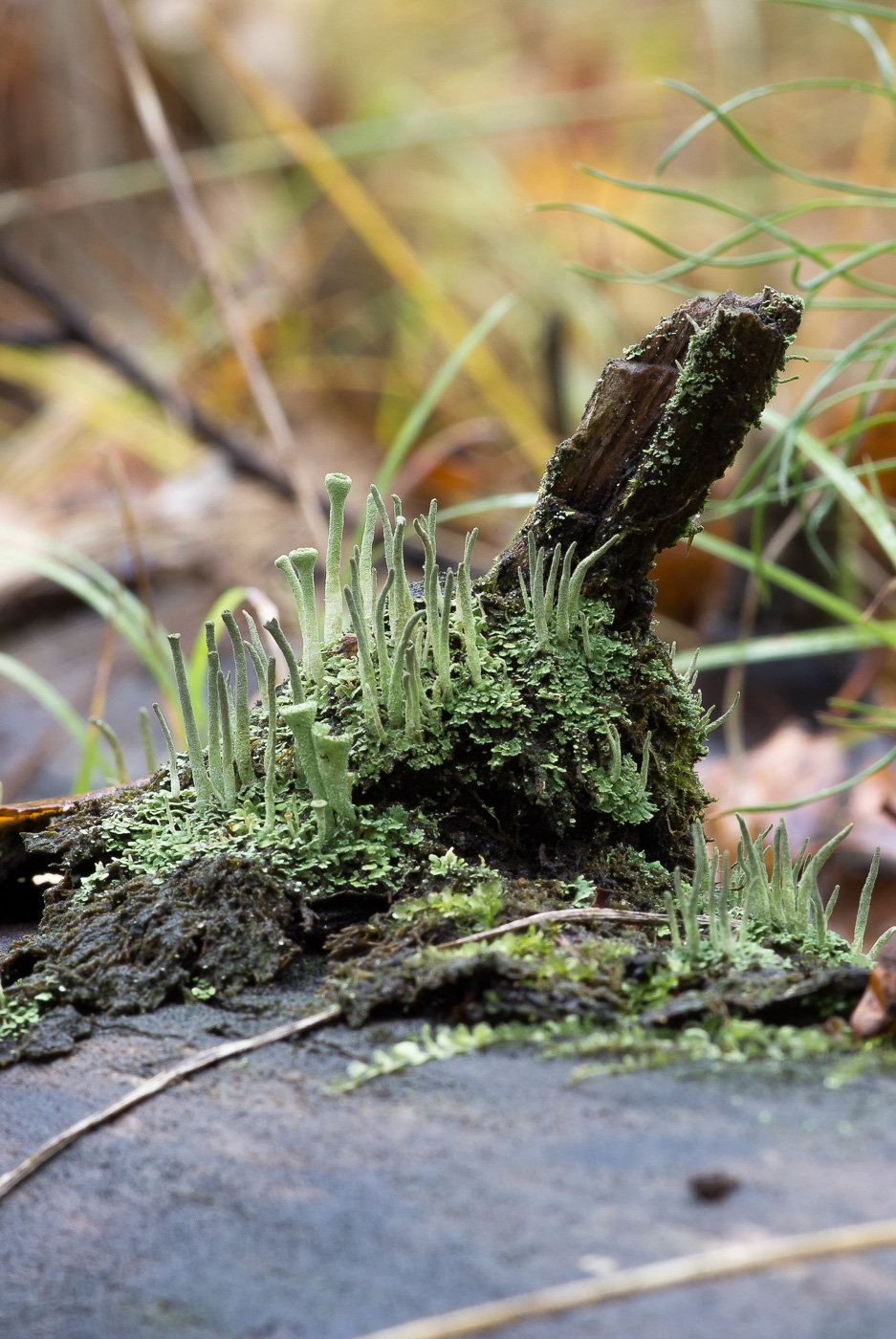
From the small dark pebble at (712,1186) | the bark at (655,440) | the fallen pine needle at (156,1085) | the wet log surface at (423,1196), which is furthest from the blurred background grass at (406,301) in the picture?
the small dark pebble at (712,1186)

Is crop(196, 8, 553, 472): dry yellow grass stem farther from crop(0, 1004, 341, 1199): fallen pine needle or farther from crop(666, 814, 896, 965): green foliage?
crop(0, 1004, 341, 1199): fallen pine needle

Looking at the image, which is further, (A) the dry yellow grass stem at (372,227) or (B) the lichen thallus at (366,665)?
(A) the dry yellow grass stem at (372,227)

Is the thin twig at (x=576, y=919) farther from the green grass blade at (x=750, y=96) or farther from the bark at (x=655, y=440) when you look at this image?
the green grass blade at (x=750, y=96)

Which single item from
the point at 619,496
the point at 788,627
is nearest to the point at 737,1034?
the point at 619,496

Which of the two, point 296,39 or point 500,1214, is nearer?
point 500,1214

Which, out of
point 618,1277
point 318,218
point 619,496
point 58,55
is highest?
point 58,55

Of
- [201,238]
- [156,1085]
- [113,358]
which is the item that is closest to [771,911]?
[156,1085]

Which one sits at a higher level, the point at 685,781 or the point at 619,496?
the point at 619,496

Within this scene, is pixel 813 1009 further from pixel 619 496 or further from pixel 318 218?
pixel 318 218
